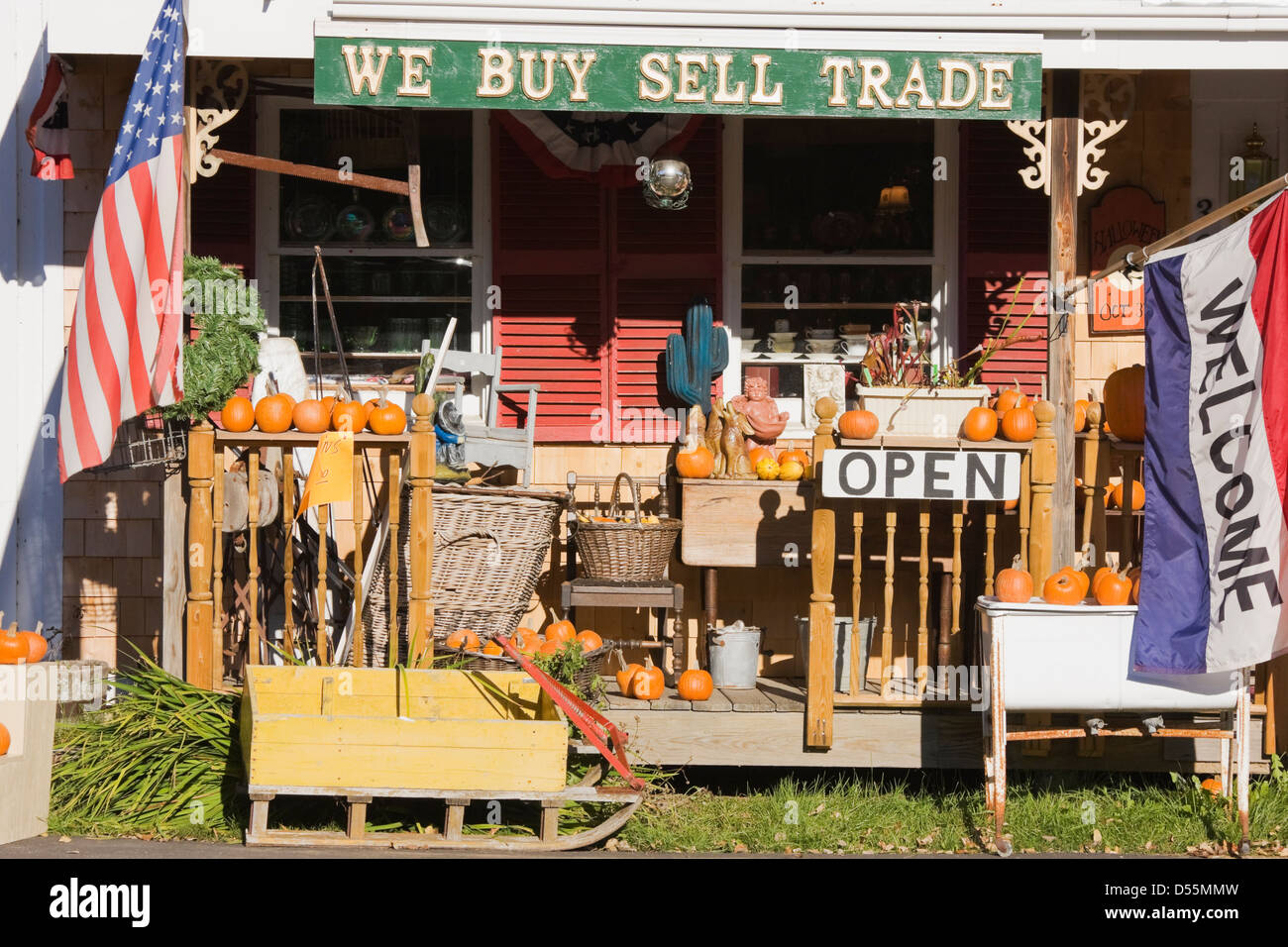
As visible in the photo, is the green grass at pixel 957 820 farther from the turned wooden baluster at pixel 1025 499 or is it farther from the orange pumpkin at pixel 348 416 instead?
the orange pumpkin at pixel 348 416

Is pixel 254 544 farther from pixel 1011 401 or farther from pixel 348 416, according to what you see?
pixel 1011 401

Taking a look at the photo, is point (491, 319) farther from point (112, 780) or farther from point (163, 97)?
point (112, 780)

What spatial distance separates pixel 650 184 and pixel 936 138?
179 centimetres

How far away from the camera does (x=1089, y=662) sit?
607 centimetres

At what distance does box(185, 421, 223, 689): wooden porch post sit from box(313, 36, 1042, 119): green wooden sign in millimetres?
1796

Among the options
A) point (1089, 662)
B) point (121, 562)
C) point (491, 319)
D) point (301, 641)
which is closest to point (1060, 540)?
point (1089, 662)

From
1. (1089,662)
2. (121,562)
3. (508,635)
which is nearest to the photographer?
(1089,662)

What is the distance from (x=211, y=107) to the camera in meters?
7.21

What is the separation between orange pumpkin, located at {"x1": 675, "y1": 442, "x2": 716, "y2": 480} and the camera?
757 cm

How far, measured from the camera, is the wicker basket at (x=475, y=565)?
7.35m

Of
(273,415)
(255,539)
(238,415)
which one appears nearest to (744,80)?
(273,415)

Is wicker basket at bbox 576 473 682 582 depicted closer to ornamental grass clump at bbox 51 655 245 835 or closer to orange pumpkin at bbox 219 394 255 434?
orange pumpkin at bbox 219 394 255 434

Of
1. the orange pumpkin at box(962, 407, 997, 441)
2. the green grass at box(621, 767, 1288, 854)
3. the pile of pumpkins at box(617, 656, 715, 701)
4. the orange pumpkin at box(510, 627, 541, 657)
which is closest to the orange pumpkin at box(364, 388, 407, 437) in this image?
the orange pumpkin at box(510, 627, 541, 657)

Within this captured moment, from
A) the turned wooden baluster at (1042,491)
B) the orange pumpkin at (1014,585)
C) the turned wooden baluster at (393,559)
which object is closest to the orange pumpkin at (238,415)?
the turned wooden baluster at (393,559)
